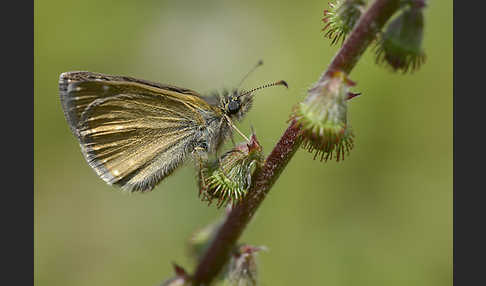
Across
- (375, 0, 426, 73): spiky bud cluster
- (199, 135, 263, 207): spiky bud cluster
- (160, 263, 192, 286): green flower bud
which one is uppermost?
(375, 0, 426, 73): spiky bud cluster

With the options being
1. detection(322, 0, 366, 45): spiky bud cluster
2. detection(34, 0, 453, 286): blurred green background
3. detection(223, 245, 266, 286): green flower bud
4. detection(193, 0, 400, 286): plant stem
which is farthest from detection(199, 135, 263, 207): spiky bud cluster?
detection(34, 0, 453, 286): blurred green background

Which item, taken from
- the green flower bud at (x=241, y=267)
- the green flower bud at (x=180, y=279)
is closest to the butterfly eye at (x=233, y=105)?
the green flower bud at (x=241, y=267)

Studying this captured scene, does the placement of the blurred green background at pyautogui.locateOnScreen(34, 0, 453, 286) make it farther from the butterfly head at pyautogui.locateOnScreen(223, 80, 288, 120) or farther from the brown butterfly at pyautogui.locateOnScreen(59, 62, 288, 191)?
the butterfly head at pyautogui.locateOnScreen(223, 80, 288, 120)

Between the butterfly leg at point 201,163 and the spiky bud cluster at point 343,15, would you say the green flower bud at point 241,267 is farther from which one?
the spiky bud cluster at point 343,15

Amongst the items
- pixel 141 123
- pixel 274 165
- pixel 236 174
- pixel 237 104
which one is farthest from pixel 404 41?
pixel 141 123

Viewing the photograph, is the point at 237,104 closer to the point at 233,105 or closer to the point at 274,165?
the point at 233,105
